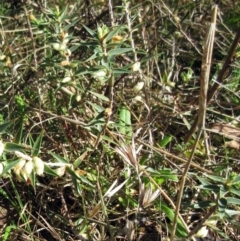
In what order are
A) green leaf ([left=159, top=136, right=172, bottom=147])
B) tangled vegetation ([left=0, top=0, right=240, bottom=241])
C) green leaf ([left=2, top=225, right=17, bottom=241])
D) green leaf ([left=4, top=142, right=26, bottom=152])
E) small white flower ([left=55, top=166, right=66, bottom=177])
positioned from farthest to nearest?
green leaf ([left=159, top=136, right=172, bottom=147]) < green leaf ([left=2, top=225, right=17, bottom=241]) < tangled vegetation ([left=0, top=0, right=240, bottom=241]) < small white flower ([left=55, top=166, right=66, bottom=177]) < green leaf ([left=4, top=142, right=26, bottom=152])

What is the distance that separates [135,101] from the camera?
2066mm

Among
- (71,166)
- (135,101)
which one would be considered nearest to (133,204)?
(71,166)

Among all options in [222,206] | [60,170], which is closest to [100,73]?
[60,170]

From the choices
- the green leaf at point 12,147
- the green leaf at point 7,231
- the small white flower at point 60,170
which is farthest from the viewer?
the green leaf at point 7,231

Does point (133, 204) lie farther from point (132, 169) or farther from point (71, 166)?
point (71, 166)

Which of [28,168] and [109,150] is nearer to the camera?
[28,168]

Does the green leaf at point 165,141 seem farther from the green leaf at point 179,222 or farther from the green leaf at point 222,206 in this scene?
the green leaf at point 222,206

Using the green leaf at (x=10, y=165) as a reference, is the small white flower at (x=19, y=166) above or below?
below

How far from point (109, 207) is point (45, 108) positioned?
48cm

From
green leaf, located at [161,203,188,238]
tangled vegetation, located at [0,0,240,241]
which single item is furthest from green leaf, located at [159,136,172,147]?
green leaf, located at [161,203,188,238]

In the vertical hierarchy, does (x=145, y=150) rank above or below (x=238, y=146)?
above

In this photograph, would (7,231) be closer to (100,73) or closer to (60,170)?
(60,170)

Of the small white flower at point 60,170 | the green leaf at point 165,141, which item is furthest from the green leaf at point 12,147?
the green leaf at point 165,141

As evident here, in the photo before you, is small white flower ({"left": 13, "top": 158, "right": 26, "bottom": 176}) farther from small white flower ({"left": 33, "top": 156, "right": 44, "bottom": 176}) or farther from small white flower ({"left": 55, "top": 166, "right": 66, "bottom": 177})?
small white flower ({"left": 55, "top": 166, "right": 66, "bottom": 177})
